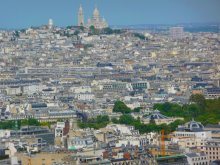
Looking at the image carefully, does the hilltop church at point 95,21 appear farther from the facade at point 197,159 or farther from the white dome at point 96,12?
the facade at point 197,159

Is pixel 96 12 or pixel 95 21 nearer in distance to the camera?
pixel 95 21

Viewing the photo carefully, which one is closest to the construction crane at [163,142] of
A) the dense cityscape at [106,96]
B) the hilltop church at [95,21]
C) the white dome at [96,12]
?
the dense cityscape at [106,96]

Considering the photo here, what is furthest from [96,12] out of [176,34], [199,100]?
[199,100]

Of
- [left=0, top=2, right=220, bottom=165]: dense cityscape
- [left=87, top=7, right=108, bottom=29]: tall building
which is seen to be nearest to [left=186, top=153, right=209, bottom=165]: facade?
[left=0, top=2, right=220, bottom=165]: dense cityscape

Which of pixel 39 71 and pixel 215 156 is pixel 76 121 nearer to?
pixel 215 156

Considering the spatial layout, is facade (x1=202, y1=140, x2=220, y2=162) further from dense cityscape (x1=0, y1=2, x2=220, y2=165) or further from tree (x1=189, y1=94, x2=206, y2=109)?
tree (x1=189, y1=94, x2=206, y2=109)

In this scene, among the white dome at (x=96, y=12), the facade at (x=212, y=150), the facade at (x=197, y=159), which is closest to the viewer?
the facade at (x=197, y=159)

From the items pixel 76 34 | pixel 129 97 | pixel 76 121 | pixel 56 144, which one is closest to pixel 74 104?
pixel 129 97

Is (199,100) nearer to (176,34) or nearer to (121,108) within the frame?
(121,108)

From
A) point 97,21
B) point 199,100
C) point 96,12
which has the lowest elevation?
point 199,100
